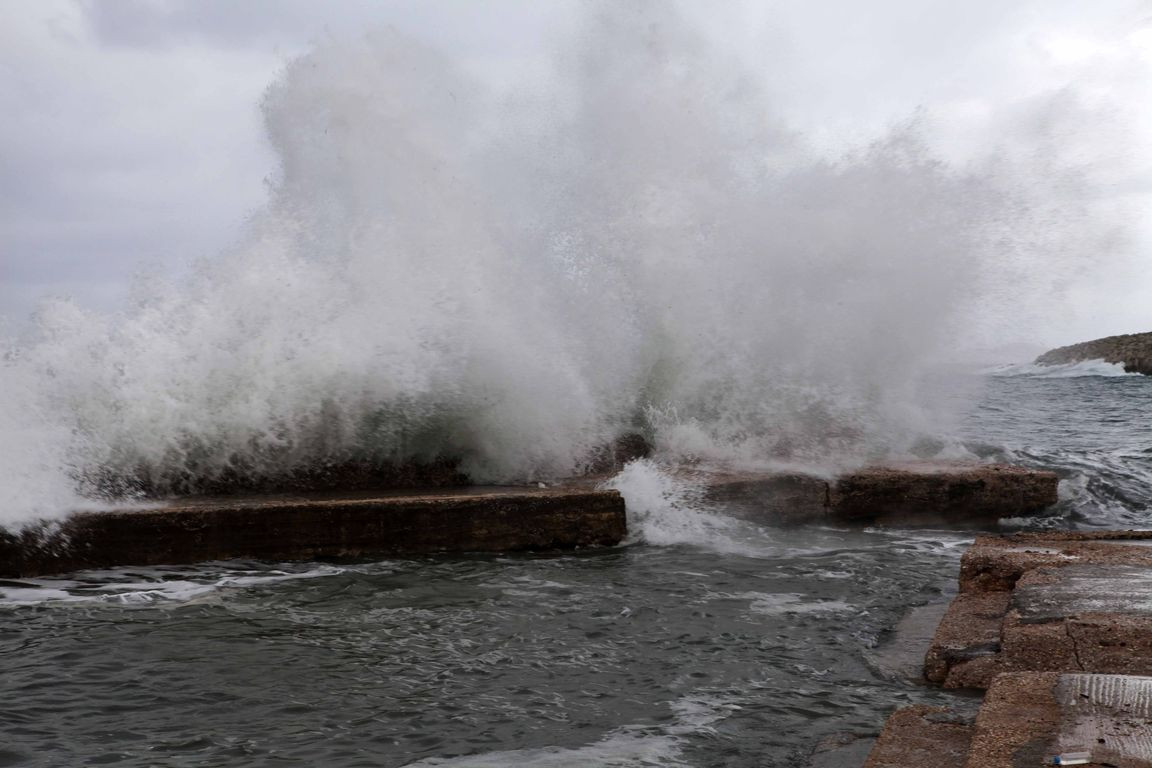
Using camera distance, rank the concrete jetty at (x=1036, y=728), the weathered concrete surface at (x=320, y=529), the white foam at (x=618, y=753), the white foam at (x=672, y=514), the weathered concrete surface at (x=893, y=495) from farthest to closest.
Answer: the weathered concrete surface at (x=893, y=495)
the white foam at (x=672, y=514)
the weathered concrete surface at (x=320, y=529)
the white foam at (x=618, y=753)
the concrete jetty at (x=1036, y=728)

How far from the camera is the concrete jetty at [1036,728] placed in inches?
81.7

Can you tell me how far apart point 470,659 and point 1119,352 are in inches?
1977

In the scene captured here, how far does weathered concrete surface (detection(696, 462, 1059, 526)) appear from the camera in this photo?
653 centimetres

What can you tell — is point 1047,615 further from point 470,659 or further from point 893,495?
point 893,495

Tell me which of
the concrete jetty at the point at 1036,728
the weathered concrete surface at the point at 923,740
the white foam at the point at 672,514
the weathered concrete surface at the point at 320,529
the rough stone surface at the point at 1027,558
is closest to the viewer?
the concrete jetty at the point at 1036,728

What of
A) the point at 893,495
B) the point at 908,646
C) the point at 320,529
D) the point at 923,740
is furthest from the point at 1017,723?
the point at 893,495

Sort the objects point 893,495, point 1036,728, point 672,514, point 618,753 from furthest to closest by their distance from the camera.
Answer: point 893,495 < point 672,514 < point 618,753 < point 1036,728

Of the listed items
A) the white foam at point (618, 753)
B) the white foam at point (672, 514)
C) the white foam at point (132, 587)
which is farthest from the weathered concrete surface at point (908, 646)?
the white foam at point (132, 587)

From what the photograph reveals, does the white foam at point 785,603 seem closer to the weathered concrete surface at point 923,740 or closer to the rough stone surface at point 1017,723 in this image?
the weathered concrete surface at point 923,740

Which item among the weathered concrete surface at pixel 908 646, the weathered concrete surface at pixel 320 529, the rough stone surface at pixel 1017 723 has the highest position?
the weathered concrete surface at pixel 320 529

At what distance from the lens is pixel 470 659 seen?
3.74m

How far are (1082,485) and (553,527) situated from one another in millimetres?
4470

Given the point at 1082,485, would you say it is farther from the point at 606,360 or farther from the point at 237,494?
the point at 237,494

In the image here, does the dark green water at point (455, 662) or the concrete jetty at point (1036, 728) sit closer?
the concrete jetty at point (1036, 728)
